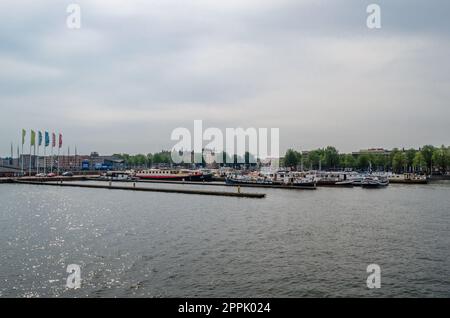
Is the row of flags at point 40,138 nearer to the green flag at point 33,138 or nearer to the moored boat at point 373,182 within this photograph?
the green flag at point 33,138

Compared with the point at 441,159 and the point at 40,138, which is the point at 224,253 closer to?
the point at 40,138

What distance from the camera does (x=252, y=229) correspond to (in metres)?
40.3

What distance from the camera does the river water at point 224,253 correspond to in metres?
22.3

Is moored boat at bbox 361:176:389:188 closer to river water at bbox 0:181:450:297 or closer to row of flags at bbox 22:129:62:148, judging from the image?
river water at bbox 0:181:450:297

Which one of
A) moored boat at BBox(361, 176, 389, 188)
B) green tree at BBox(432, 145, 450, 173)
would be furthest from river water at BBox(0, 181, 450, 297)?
green tree at BBox(432, 145, 450, 173)

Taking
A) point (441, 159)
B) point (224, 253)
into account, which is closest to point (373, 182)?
point (441, 159)

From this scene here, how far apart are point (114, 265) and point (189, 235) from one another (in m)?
11.1
